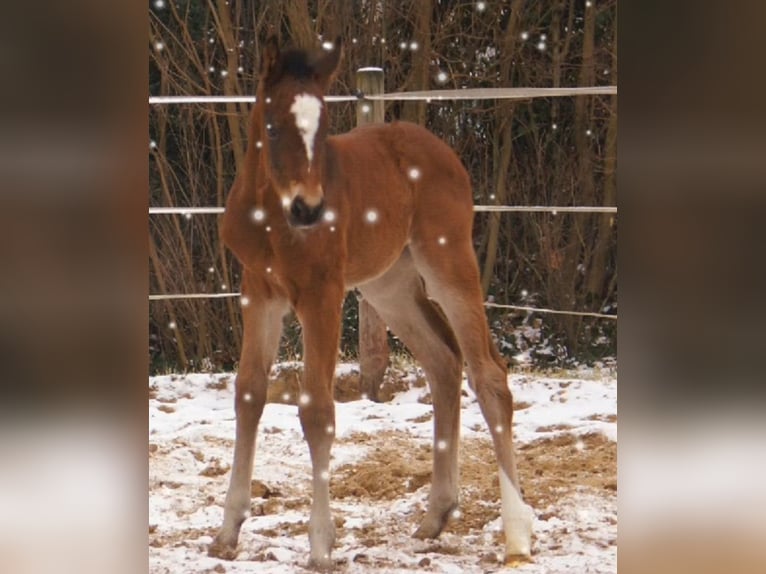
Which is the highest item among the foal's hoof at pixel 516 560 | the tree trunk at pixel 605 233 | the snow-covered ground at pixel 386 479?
the tree trunk at pixel 605 233

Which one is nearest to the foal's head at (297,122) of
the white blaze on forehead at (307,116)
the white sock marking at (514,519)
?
the white blaze on forehead at (307,116)

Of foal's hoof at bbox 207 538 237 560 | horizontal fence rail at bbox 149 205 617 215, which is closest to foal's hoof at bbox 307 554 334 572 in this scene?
foal's hoof at bbox 207 538 237 560

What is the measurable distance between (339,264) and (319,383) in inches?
6.6

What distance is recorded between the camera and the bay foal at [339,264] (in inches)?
48.4

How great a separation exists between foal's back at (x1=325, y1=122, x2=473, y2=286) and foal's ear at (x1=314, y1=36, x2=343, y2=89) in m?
0.09

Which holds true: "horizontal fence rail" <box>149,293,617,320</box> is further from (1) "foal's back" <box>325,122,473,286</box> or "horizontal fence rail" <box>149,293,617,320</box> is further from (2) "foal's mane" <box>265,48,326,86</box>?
(2) "foal's mane" <box>265,48,326,86</box>

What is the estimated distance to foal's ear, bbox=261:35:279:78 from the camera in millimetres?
1206

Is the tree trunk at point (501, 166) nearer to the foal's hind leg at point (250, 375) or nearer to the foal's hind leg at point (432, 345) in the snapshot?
the foal's hind leg at point (432, 345)

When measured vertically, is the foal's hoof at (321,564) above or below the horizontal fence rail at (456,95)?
below

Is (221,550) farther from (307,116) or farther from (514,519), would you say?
(307,116)

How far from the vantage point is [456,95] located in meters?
1.32

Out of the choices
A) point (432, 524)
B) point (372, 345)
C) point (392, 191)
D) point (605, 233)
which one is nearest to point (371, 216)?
point (392, 191)

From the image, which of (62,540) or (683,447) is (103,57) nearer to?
(62,540)

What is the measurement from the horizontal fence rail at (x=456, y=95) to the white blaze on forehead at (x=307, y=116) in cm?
3
